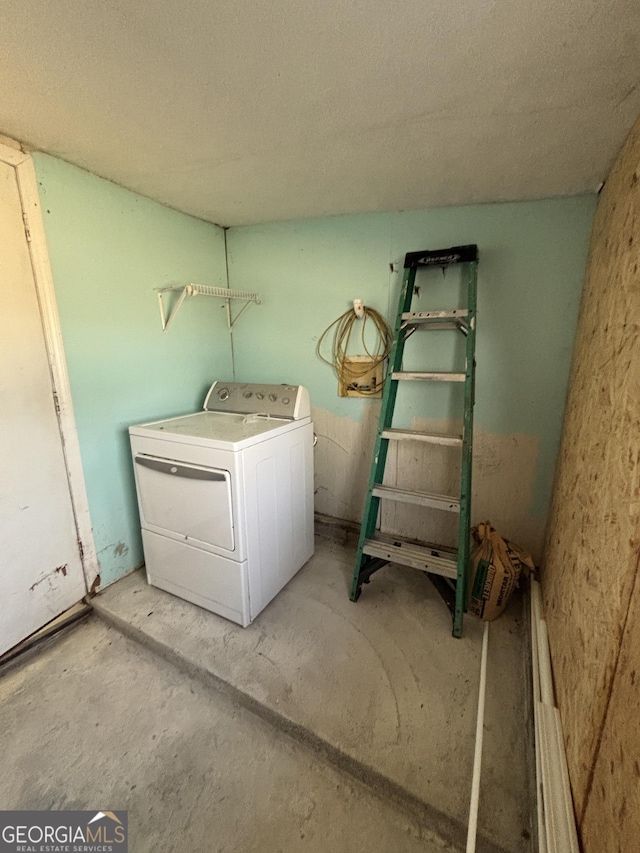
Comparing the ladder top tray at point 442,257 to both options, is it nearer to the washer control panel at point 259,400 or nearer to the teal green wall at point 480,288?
the teal green wall at point 480,288

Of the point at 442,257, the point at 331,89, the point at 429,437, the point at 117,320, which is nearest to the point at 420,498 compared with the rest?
the point at 429,437

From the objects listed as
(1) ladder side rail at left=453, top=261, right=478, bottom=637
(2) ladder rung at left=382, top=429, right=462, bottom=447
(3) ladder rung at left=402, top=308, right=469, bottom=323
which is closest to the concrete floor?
(1) ladder side rail at left=453, top=261, right=478, bottom=637

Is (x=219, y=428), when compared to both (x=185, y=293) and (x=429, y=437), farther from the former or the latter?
(x=429, y=437)

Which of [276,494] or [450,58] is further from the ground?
[450,58]

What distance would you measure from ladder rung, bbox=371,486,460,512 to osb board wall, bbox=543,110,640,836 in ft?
1.46

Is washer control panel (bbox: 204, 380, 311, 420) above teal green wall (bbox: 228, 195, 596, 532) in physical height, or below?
below

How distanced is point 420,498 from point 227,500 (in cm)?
96

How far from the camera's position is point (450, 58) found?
88 centimetres

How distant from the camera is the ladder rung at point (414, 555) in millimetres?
1682

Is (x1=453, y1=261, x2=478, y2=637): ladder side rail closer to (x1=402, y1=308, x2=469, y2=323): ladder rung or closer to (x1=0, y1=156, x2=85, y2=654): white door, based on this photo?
(x1=402, y1=308, x2=469, y2=323): ladder rung

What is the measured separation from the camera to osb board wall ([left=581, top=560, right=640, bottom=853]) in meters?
0.58

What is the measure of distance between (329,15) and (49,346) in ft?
5.20

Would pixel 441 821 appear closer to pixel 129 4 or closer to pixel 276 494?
pixel 276 494

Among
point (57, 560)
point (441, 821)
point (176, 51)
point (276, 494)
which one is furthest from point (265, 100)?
point (441, 821)
